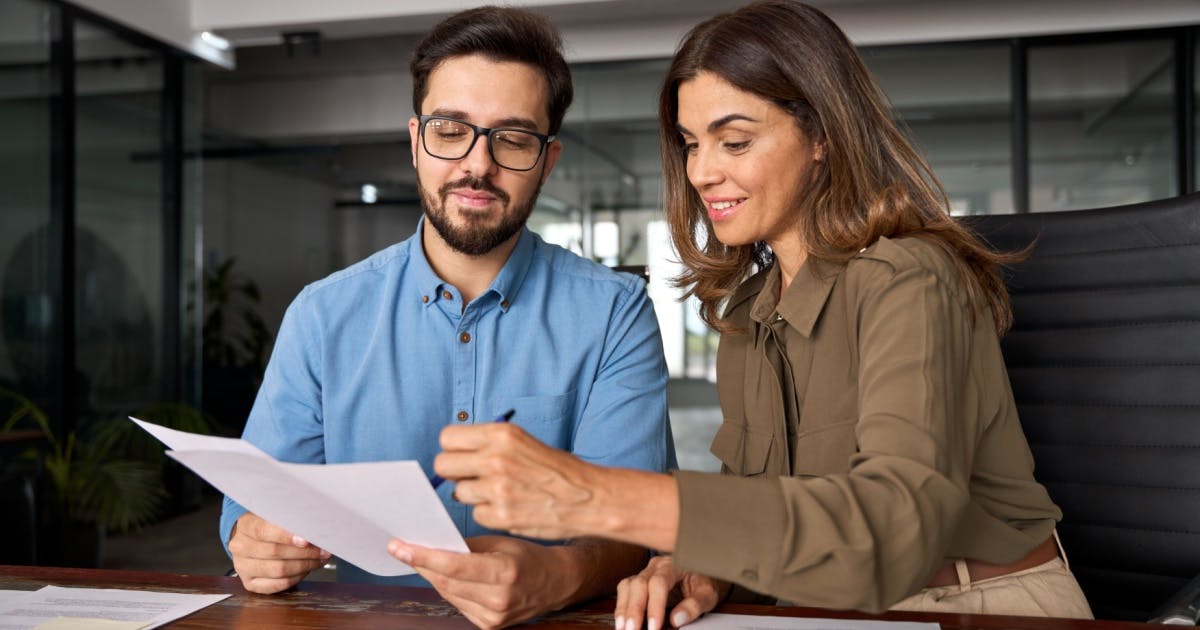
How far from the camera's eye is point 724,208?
1.43m

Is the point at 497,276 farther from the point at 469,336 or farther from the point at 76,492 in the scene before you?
the point at 76,492

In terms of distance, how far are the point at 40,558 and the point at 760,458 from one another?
3505 mm

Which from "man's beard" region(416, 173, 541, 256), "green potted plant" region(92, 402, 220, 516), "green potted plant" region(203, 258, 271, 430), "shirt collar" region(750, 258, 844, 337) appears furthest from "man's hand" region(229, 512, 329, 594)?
"green potted plant" region(203, 258, 271, 430)

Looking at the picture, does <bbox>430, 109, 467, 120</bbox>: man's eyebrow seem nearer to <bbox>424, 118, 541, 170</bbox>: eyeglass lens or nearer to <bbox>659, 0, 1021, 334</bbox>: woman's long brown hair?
<bbox>424, 118, 541, 170</bbox>: eyeglass lens

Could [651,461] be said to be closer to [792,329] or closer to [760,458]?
[760,458]

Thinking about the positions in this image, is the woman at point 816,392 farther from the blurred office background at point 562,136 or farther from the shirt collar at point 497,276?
the blurred office background at point 562,136

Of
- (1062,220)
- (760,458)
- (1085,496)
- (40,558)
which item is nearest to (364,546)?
(760,458)

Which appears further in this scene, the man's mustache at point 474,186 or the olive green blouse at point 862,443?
the man's mustache at point 474,186

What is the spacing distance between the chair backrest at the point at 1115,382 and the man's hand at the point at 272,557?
1.22 m

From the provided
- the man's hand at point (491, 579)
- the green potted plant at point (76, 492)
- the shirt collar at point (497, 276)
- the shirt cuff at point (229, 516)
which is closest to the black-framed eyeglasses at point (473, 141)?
the shirt collar at point (497, 276)

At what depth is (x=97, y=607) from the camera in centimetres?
106

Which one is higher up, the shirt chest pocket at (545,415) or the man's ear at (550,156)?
the man's ear at (550,156)

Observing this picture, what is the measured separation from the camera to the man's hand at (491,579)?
3.10ft

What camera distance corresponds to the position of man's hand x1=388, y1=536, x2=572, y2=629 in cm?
95
